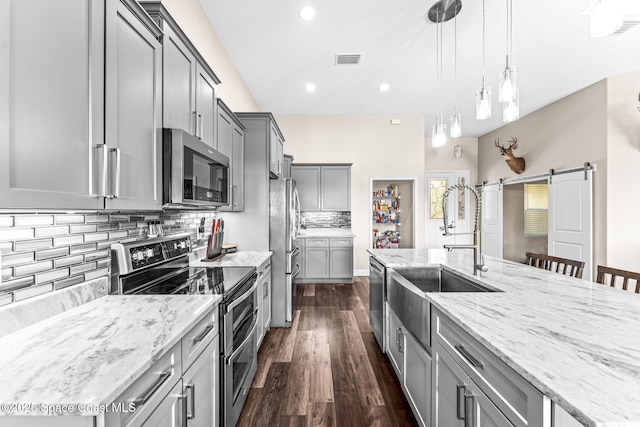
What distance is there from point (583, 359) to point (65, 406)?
1.33 m

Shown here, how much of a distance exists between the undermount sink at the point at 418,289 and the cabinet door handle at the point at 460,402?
37cm

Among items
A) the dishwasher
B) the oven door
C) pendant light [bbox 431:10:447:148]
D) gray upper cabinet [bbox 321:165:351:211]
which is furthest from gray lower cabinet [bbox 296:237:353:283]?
the oven door

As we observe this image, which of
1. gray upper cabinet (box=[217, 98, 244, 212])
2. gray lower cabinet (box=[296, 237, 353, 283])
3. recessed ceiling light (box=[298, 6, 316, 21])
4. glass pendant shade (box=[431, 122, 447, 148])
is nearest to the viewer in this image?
gray upper cabinet (box=[217, 98, 244, 212])

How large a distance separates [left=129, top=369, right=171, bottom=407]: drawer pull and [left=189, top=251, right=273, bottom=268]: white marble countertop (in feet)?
4.51

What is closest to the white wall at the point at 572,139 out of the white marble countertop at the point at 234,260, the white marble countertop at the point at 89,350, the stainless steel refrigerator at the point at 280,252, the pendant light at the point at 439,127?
the pendant light at the point at 439,127

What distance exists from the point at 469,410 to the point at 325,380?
4.89ft

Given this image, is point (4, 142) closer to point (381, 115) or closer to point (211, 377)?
point (211, 377)

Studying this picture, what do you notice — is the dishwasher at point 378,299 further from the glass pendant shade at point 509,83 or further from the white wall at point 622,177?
the white wall at point 622,177

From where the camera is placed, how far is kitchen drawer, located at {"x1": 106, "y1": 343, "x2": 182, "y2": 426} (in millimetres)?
780

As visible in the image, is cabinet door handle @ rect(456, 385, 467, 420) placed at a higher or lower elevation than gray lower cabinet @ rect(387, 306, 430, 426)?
higher

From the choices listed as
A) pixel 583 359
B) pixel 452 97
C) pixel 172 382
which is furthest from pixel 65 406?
pixel 452 97

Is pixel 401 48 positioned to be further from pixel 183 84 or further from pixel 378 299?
pixel 378 299

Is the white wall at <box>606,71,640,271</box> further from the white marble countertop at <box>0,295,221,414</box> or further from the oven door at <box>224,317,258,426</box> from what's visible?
the white marble countertop at <box>0,295,221,414</box>

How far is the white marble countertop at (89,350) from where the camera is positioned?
0.72 m
